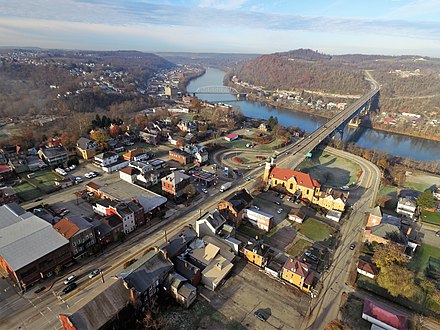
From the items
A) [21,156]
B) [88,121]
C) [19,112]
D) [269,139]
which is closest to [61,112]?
[19,112]

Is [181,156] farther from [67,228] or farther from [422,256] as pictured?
[422,256]

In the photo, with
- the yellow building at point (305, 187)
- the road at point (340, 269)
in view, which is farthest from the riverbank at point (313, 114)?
the yellow building at point (305, 187)

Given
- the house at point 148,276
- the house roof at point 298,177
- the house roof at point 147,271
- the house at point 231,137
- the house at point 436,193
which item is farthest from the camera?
the house at point 231,137

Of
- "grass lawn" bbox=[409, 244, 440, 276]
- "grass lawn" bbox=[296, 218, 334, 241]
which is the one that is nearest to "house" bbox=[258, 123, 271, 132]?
"grass lawn" bbox=[296, 218, 334, 241]

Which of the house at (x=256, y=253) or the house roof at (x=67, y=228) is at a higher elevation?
the house roof at (x=67, y=228)

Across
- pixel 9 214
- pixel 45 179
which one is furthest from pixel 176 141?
pixel 9 214

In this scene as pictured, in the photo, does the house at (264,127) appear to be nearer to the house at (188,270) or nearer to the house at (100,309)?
the house at (188,270)

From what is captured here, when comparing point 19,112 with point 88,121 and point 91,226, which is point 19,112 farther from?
point 91,226
